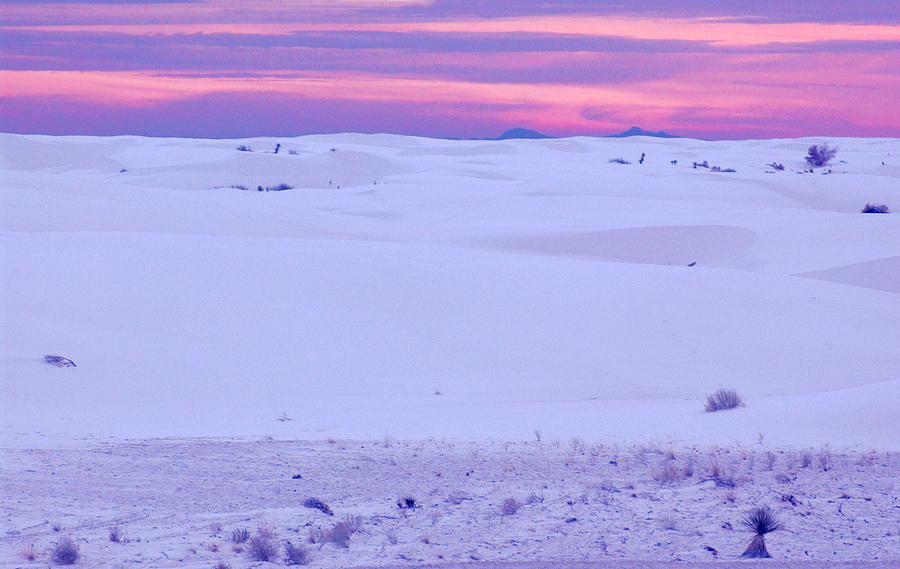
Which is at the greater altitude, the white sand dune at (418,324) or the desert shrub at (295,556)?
the white sand dune at (418,324)

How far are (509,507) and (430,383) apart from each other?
502cm

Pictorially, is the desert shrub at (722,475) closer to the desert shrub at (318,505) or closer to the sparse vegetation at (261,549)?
the desert shrub at (318,505)

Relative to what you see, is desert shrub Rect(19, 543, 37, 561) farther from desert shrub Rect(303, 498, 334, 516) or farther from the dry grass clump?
desert shrub Rect(303, 498, 334, 516)

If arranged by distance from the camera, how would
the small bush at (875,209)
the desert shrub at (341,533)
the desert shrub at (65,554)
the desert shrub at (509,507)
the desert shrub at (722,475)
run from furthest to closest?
the small bush at (875,209)
the desert shrub at (722,475)
the desert shrub at (509,507)
the desert shrub at (341,533)
the desert shrub at (65,554)

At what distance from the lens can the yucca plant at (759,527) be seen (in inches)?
222

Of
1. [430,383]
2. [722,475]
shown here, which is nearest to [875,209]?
[430,383]

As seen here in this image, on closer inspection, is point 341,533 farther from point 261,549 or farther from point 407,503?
point 407,503

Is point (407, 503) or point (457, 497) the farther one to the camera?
point (457, 497)

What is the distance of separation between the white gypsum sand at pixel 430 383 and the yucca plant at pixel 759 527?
9cm

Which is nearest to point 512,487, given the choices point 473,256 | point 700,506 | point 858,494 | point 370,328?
point 700,506

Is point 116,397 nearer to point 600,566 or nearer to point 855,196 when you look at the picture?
point 600,566

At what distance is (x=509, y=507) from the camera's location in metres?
6.54

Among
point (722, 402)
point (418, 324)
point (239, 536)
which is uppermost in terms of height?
point (418, 324)

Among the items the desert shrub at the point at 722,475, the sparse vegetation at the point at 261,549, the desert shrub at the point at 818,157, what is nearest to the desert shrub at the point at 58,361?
the sparse vegetation at the point at 261,549
